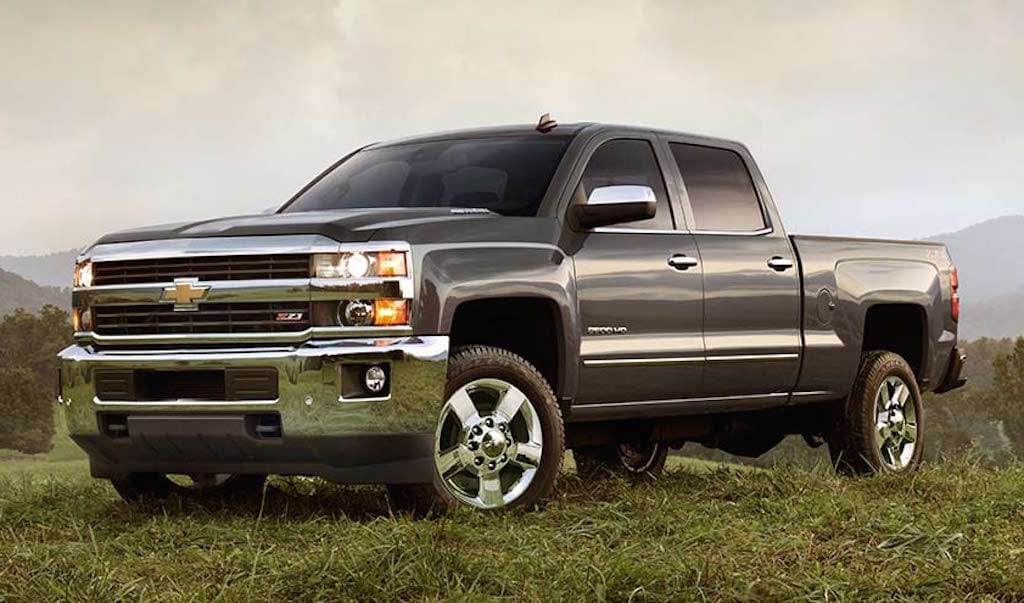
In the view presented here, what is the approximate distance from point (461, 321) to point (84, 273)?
5.98 feet

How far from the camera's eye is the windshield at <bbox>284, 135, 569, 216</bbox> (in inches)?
313

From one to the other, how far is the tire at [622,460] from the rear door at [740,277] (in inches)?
43.2

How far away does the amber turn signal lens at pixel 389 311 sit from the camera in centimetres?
679

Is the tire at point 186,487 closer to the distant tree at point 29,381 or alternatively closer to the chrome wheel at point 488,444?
the chrome wheel at point 488,444

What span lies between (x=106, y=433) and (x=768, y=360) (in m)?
3.77

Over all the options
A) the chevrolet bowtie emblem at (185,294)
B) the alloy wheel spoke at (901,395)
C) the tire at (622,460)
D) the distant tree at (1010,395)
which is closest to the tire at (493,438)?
the chevrolet bowtie emblem at (185,294)

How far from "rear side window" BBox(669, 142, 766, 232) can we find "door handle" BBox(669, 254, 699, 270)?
0.33m

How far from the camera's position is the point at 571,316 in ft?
25.1

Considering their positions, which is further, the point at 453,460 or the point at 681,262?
the point at 681,262

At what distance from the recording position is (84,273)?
301 inches

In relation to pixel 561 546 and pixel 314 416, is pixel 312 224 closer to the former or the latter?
pixel 314 416

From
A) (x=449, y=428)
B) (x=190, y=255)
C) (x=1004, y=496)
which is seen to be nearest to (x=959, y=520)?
(x=1004, y=496)

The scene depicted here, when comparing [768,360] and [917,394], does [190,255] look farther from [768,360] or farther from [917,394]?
[917,394]

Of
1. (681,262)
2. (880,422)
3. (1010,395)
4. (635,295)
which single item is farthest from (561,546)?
(1010,395)
